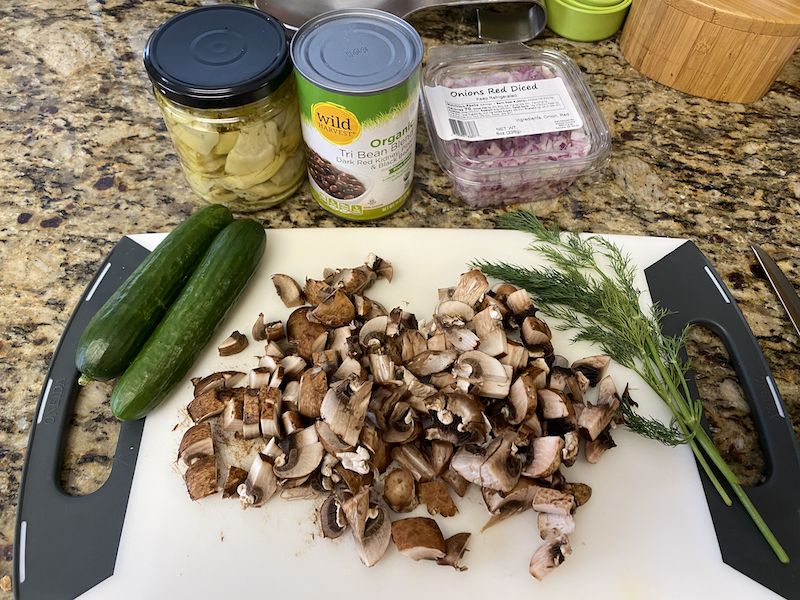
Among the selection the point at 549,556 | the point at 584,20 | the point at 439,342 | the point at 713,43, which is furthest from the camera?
the point at 584,20

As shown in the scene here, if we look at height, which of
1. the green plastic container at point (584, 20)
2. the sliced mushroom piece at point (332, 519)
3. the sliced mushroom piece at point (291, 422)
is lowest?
the sliced mushroom piece at point (332, 519)

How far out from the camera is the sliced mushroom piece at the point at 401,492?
1.16 metres

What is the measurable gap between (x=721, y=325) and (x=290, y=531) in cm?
109

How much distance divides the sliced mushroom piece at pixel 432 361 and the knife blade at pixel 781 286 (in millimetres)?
874

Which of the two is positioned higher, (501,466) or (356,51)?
(356,51)

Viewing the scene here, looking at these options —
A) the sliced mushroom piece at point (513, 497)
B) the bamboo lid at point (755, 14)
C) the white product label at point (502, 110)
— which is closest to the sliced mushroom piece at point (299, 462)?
the sliced mushroom piece at point (513, 497)

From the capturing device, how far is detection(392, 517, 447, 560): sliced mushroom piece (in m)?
1.09

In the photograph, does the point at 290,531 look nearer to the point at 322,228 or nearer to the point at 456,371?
the point at 456,371

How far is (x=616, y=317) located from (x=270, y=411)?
80 cm

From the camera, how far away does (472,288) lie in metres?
1.35

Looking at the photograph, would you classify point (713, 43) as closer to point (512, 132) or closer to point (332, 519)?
point (512, 132)

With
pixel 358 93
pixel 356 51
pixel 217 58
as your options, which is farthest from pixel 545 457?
pixel 217 58

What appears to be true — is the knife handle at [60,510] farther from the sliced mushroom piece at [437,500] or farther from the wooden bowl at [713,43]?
the wooden bowl at [713,43]

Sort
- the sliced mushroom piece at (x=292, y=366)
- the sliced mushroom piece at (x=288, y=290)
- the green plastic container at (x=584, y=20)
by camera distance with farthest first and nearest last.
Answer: the green plastic container at (x=584, y=20), the sliced mushroom piece at (x=288, y=290), the sliced mushroom piece at (x=292, y=366)
